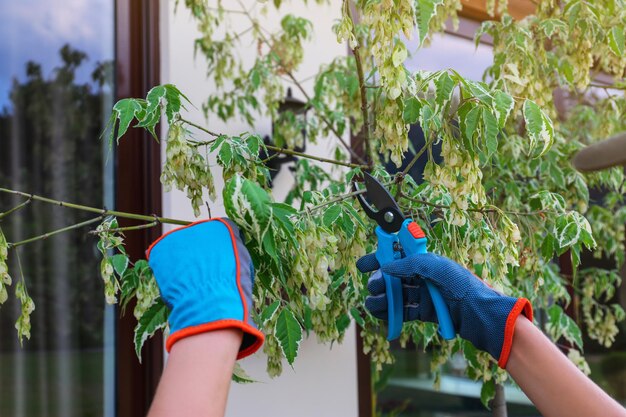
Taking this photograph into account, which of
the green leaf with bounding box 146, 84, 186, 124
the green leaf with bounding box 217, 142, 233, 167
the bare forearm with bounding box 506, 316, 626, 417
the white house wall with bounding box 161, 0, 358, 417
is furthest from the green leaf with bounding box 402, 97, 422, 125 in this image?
the white house wall with bounding box 161, 0, 358, 417

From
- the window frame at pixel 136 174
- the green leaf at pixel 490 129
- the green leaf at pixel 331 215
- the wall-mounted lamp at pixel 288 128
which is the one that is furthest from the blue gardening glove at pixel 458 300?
the window frame at pixel 136 174

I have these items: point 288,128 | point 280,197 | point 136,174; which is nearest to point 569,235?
point 288,128

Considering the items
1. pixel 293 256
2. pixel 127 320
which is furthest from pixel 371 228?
pixel 127 320

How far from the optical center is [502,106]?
1.50 m

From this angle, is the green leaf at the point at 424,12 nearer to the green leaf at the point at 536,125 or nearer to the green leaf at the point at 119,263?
the green leaf at the point at 536,125

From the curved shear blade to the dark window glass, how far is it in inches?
62.1

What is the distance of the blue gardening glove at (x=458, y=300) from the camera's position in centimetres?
124

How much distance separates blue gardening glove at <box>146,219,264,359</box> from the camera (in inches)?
39.6

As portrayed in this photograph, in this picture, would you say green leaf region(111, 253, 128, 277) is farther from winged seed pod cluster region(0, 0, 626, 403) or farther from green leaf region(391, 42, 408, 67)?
green leaf region(391, 42, 408, 67)

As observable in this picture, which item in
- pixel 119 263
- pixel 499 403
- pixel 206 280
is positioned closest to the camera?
pixel 206 280

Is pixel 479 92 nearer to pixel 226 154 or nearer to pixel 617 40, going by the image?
pixel 226 154

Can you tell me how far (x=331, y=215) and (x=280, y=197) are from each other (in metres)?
1.47

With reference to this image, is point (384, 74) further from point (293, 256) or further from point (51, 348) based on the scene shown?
point (51, 348)

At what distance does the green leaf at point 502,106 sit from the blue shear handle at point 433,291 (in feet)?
0.96
